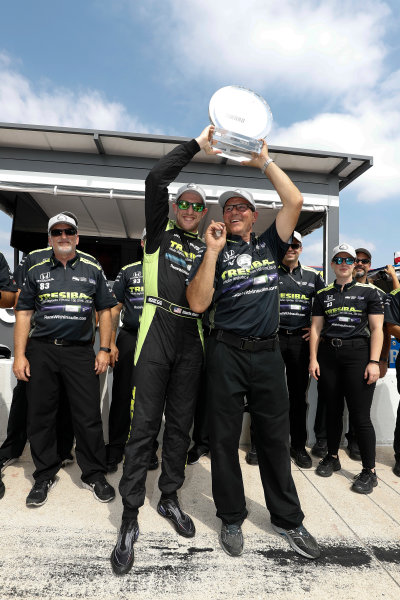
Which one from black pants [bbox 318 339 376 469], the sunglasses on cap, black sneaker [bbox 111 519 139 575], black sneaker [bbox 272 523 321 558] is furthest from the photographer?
the sunglasses on cap

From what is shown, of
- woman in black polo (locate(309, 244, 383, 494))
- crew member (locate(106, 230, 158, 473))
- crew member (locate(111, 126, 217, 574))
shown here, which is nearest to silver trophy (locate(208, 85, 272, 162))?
crew member (locate(111, 126, 217, 574))

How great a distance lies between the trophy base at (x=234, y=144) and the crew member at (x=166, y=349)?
0.10 m

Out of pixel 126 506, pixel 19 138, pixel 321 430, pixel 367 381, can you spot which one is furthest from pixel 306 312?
pixel 19 138

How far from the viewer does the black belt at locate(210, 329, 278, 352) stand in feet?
7.49

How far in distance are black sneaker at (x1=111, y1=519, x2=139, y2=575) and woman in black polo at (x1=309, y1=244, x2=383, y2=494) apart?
6.40 ft

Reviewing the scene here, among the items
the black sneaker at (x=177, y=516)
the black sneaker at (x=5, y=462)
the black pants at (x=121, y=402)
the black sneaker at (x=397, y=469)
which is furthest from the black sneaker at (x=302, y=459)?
the black sneaker at (x=5, y=462)

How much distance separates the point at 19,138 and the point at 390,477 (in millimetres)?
5787

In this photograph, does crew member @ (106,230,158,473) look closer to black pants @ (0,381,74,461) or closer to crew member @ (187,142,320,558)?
black pants @ (0,381,74,461)

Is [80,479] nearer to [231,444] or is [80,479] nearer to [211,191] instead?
[231,444]

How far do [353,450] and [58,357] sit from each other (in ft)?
10.3

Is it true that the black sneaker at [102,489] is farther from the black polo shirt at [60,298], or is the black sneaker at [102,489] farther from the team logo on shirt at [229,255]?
the team logo on shirt at [229,255]

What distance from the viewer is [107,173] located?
516 centimetres

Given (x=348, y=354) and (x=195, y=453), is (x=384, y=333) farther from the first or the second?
(x=195, y=453)

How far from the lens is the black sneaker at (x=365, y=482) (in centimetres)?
306
